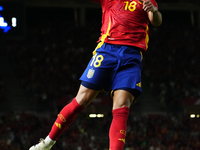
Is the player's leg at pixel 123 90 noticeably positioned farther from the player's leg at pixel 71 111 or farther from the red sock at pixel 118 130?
the player's leg at pixel 71 111

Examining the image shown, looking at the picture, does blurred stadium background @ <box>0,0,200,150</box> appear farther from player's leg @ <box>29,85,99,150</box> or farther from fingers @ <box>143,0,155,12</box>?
fingers @ <box>143,0,155,12</box>

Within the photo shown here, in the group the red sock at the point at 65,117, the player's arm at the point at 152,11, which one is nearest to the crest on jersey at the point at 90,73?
the red sock at the point at 65,117

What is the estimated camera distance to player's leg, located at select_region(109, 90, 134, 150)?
2.86 metres

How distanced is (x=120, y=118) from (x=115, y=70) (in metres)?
0.46

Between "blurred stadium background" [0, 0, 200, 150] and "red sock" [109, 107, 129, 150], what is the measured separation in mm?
6912

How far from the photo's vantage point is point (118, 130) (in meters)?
2.90

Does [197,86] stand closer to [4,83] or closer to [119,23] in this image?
[4,83]

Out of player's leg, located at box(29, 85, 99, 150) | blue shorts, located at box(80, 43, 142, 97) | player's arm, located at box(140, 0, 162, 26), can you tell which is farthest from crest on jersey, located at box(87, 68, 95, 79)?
player's arm, located at box(140, 0, 162, 26)

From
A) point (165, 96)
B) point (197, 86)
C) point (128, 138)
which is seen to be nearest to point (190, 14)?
point (197, 86)

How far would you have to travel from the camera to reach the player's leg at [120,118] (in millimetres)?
2859

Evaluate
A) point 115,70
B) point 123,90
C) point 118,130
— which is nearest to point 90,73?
point 115,70

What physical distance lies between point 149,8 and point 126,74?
2.08 feet

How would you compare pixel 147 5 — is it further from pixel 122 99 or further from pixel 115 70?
pixel 122 99

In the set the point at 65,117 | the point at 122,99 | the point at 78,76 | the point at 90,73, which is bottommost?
the point at 78,76
